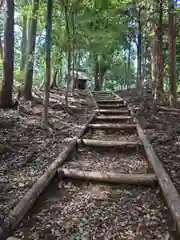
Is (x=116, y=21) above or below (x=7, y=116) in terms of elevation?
above

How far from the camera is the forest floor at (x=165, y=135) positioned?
11.9 feet

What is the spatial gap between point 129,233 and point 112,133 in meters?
3.74

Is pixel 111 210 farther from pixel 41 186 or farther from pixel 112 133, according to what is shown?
pixel 112 133

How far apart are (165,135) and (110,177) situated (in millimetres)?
2446

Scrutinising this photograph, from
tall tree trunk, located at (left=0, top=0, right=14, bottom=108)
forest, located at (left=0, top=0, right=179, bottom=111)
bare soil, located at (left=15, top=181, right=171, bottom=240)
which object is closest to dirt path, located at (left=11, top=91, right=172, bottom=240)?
bare soil, located at (left=15, top=181, right=171, bottom=240)

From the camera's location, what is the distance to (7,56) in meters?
6.64

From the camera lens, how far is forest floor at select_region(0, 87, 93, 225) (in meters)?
3.04

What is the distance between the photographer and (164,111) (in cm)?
832

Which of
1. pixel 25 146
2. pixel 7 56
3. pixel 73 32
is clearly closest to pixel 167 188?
pixel 25 146

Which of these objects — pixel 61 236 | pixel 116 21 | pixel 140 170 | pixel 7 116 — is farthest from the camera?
pixel 116 21

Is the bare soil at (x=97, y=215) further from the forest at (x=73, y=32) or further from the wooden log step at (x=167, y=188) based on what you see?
the forest at (x=73, y=32)

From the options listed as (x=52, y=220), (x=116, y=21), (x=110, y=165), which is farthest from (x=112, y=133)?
(x=116, y=21)

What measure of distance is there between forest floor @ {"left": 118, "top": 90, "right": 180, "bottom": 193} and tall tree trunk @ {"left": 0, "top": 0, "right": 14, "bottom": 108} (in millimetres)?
3448

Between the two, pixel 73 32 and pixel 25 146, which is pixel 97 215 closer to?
pixel 25 146
